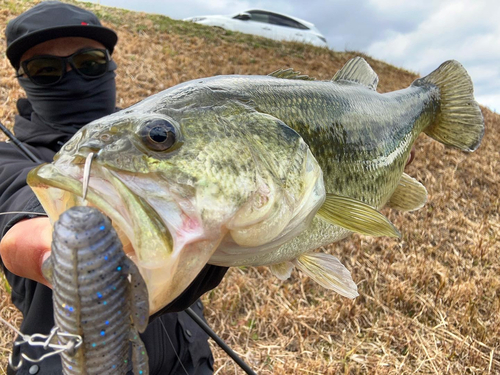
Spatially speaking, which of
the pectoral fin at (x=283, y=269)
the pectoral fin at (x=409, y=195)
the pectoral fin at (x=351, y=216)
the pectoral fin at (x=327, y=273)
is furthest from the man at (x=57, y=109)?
the pectoral fin at (x=409, y=195)

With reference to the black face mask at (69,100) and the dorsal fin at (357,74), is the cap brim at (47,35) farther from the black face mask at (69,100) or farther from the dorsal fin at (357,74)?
the dorsal fin at (357,74)

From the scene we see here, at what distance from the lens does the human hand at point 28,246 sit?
1024 mm

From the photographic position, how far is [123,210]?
76cm

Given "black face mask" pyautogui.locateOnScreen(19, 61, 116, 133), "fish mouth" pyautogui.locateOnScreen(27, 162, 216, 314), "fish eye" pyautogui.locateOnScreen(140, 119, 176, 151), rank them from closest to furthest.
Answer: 1. "fish mouth" pyautogui.locateOnScreen(27, 162, 216, 314)
2. "fish eye" pyautogui.locateOnScreen(140, 119, 176, 151)
3. "black face mask" pyautogui.locateOnScreen(19, 61, 116, 133)

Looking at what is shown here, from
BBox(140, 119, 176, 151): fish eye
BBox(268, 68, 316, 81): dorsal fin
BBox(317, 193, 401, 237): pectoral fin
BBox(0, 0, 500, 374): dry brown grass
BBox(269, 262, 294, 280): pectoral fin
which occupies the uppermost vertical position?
BBox(268, 68, 316, 81): dorsal fin

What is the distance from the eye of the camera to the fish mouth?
736 mm

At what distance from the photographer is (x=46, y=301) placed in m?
1.70

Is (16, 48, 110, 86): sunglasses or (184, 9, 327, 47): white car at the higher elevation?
(184, 9, 327, 47): white car

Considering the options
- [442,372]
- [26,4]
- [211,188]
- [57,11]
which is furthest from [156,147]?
[26,4]

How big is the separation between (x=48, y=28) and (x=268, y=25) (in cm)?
1358

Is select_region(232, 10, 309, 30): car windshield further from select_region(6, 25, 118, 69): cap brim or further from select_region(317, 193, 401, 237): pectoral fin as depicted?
select_region(317, 193, 401, 237): pectoral fin

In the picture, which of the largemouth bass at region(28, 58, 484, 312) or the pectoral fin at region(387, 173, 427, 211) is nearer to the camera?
the largemouth bass at region(28, 58, 484, 312)

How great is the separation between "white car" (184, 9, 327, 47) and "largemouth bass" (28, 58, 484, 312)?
13.2m

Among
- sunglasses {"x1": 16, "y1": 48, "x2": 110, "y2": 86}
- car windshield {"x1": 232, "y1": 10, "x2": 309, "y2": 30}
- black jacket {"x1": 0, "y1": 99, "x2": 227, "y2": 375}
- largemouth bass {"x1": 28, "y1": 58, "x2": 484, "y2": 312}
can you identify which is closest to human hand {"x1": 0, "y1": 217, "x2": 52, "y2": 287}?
Result: black jacket {"x1": 0, "y1": 99, "x2": 227, "y2": 375}
